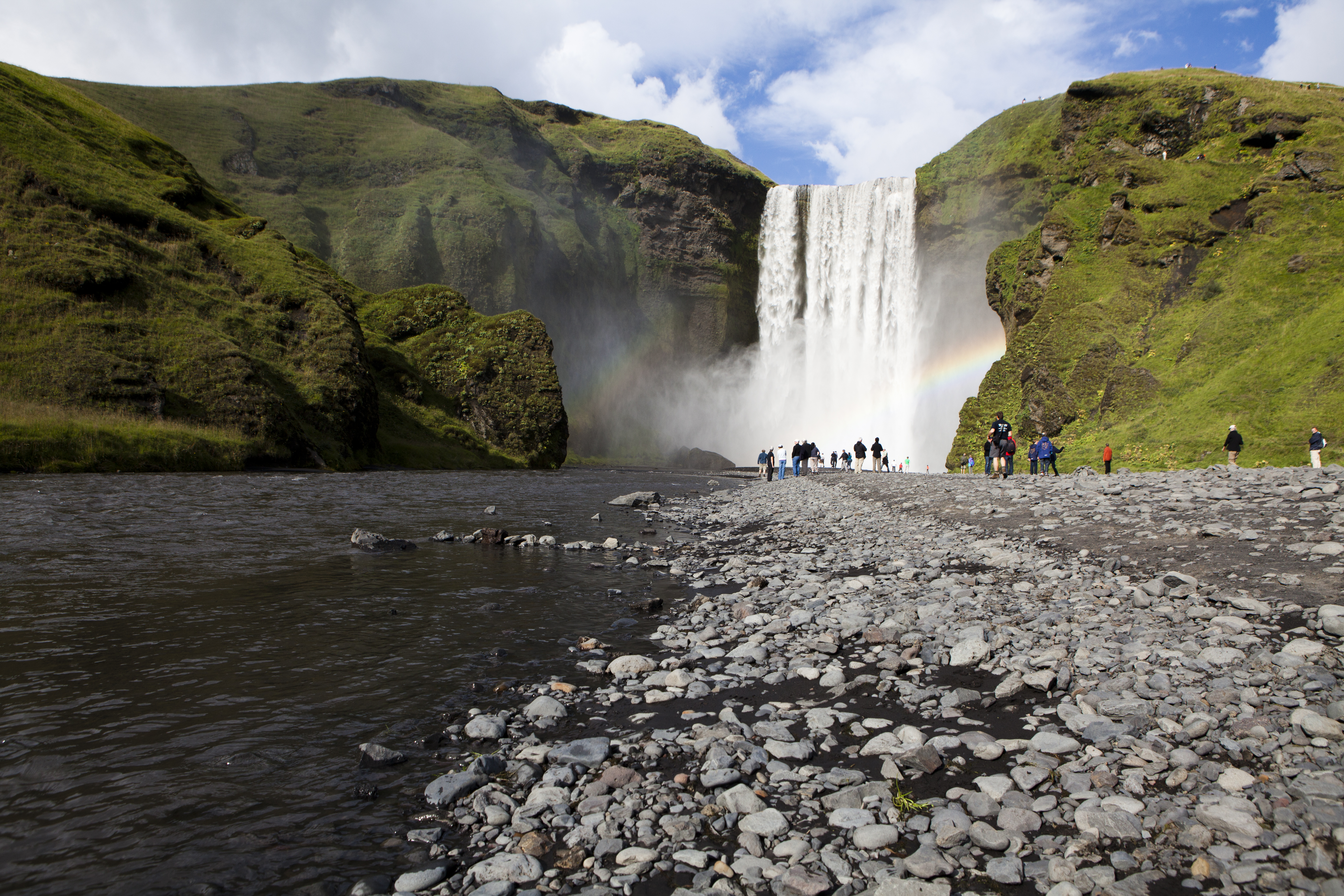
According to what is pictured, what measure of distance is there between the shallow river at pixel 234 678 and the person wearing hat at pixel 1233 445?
27223mm

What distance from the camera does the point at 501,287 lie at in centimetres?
10669

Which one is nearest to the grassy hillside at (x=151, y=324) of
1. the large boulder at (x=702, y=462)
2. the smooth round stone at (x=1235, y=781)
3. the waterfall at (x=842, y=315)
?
the large boulder at (x=702, y=462)

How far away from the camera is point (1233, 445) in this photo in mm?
26188

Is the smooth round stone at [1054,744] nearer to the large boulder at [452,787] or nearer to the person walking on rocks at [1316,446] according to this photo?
the large boulder at [452,787]

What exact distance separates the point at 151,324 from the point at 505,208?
238 feet

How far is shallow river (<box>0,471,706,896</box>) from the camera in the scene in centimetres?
396

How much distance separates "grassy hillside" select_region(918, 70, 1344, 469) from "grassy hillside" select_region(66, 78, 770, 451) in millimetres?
61904

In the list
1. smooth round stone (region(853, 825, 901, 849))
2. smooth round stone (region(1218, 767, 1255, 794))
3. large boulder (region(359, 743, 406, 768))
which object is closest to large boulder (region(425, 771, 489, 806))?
large boulder (region(359, 743, 406, 768))

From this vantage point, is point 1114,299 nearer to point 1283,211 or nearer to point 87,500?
point 1283,211

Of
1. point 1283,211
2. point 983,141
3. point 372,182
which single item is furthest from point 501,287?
point 1283,211

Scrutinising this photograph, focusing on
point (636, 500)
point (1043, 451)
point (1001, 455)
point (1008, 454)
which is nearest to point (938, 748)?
point (636, 500)

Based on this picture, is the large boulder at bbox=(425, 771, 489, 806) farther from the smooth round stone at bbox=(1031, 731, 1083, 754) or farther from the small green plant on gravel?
the smooth round stone at bbox=(1031, 731, 1083, 754)

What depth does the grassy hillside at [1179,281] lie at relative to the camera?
103 ft

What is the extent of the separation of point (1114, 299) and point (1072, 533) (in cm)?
4238
